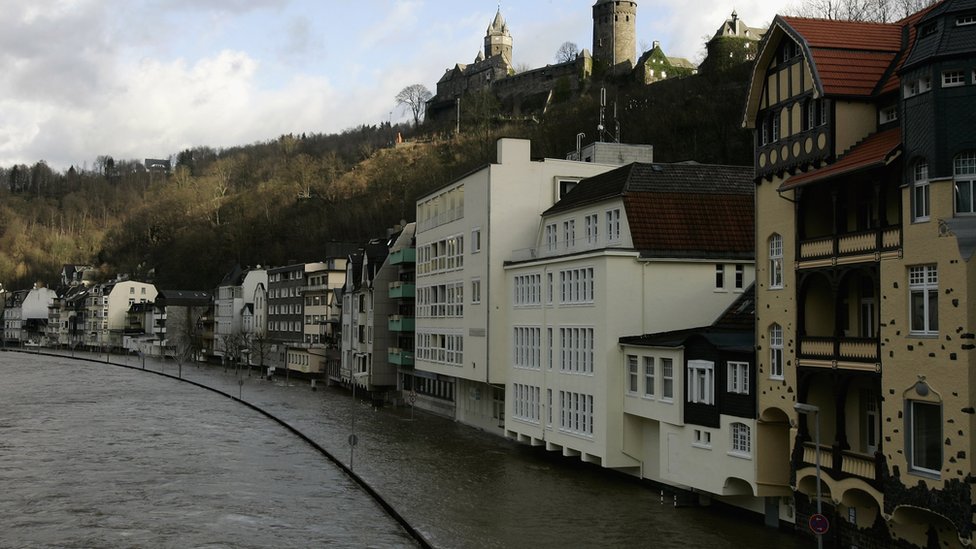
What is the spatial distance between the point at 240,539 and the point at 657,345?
15.4 meters

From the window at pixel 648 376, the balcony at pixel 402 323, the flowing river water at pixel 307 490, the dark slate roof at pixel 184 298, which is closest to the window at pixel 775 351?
the flowing river water at pixel 307 490

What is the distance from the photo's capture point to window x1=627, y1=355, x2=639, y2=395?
1490 inches

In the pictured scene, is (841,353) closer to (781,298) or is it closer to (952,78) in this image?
(781,298)

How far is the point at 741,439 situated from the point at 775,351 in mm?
3182

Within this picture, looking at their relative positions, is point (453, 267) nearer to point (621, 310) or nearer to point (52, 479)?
point (621, 310)

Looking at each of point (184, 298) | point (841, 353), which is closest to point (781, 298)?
point (841, 353)

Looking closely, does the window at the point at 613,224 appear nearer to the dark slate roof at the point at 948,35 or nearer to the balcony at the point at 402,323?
the dark slate roof at the point at 948,35

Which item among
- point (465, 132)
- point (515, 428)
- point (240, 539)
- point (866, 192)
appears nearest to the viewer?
point (866, 192)

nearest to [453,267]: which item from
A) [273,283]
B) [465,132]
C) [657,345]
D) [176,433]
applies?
[176,433]

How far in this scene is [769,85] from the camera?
1265 inches

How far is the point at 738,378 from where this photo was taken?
107 ft

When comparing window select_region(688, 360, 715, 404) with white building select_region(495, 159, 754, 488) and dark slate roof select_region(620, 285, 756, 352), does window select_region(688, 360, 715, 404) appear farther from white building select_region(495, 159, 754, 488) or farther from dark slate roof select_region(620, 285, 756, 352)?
dark slate roof select_region(620, 285, 756, 352)

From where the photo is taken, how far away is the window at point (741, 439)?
3158cm

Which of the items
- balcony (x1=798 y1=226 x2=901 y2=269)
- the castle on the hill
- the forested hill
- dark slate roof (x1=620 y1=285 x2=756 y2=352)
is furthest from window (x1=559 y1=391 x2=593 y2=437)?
the castle on the hill
